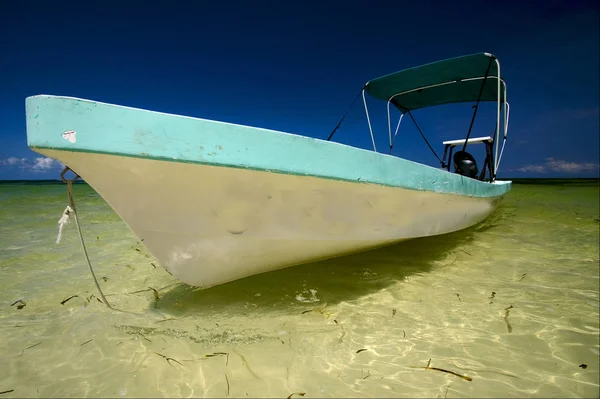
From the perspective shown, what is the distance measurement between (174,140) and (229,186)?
357mm

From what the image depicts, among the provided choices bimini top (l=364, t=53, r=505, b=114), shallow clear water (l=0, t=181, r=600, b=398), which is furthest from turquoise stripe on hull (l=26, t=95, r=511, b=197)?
bimini top (l=364, t=53, r=505, b=114)

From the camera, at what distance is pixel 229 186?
1.65m

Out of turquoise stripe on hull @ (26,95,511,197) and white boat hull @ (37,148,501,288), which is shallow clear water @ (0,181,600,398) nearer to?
white boat hull @ (37,148,501,288)

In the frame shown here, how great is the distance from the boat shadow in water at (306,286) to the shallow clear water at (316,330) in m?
0.02

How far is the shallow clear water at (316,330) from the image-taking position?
1.39 m

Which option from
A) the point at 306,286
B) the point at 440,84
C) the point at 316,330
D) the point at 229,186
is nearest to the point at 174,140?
the point at 229,186

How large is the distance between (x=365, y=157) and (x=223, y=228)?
3.25 feet

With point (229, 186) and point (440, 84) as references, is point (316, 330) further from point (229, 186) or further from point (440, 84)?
point (440, 84)

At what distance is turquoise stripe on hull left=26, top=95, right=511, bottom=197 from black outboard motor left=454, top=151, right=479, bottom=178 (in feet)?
12.1

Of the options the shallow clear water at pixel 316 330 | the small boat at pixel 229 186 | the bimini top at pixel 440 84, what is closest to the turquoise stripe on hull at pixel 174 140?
the small boat at pixel 229 186

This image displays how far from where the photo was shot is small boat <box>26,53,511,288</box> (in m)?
1.41

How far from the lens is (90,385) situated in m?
1.39

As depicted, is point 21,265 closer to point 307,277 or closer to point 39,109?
point 39,109

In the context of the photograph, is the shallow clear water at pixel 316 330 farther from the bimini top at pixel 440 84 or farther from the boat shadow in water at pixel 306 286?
the bimini top at pixel 440 84
